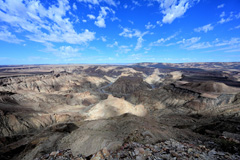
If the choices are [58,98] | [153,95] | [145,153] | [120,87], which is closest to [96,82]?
[120,87]

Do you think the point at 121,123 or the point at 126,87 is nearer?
the point at 121,123

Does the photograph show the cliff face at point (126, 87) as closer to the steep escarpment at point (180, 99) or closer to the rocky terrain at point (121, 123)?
the rocky terrain at point (121, 123)

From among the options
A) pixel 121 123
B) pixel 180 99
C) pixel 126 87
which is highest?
pixel 121 123

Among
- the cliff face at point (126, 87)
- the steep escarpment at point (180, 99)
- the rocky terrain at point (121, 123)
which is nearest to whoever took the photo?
the rocky terrain at point (121, 123)

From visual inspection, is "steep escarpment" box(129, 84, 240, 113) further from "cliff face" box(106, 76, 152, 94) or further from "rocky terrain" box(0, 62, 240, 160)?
"cliff face" box(106, 76, 152, 94)

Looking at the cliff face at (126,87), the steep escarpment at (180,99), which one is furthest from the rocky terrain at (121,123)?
the cliff face at (126,87)

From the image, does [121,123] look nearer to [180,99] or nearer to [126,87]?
[180,99]

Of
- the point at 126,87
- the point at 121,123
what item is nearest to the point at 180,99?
the point at 121,123

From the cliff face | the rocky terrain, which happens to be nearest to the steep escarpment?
the rocky terrain
